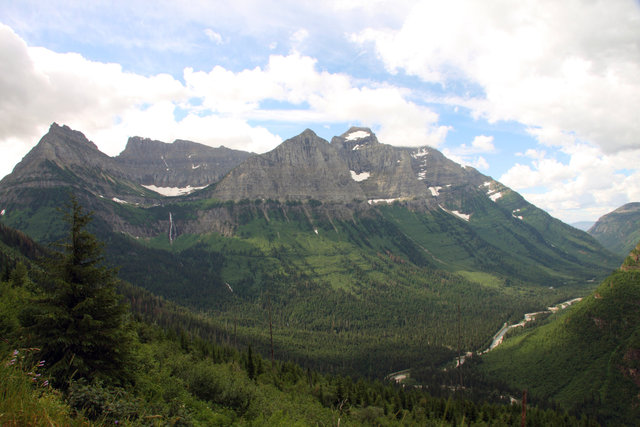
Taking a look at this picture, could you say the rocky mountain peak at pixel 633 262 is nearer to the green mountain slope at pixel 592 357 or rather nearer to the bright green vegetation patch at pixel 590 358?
the green mountain slope at pixel 592 357

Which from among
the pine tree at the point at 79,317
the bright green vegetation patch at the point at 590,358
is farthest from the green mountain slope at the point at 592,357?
the pine tree at the point at 79,317

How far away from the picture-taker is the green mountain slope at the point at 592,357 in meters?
105

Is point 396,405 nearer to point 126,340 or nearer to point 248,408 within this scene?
point 248,408

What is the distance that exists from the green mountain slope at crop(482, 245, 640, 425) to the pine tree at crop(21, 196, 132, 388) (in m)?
132

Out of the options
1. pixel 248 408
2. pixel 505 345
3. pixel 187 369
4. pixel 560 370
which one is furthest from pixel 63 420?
pixel 505 345

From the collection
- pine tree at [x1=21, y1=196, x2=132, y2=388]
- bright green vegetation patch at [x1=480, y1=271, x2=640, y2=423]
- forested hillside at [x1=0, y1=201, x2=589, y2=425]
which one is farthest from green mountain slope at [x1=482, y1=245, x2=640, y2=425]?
pine tree at [x1=21, y1=196, x2=132, y2=388]

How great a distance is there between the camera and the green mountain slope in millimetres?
104812

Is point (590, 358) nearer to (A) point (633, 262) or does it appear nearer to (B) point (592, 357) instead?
(B) point (592, 357)

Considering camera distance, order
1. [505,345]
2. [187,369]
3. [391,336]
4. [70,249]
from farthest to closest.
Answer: [391,336] → [505,345] → [187,369] → [70,249]

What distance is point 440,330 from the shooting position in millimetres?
191250

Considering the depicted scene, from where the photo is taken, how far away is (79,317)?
67.9 ft

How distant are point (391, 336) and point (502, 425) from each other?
120 meters

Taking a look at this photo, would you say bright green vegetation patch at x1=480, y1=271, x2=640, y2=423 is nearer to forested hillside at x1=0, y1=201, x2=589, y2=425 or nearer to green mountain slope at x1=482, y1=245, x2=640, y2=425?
green mountain slope at x1=482, y1=245, x2=640, y2=425

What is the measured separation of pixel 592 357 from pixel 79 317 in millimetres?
153014
